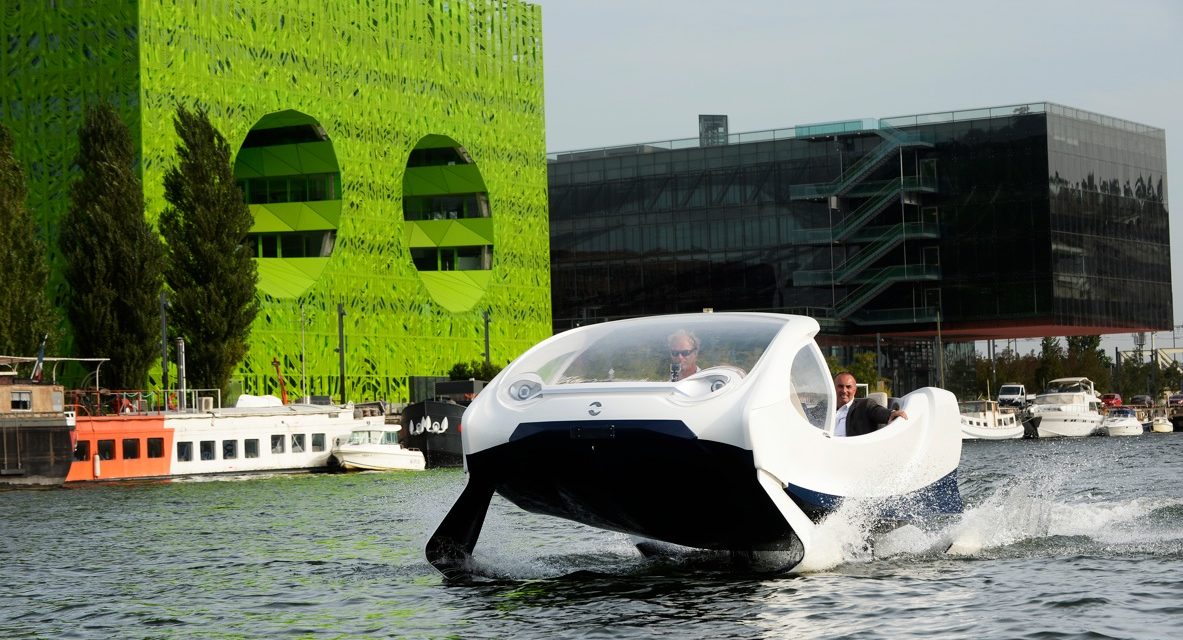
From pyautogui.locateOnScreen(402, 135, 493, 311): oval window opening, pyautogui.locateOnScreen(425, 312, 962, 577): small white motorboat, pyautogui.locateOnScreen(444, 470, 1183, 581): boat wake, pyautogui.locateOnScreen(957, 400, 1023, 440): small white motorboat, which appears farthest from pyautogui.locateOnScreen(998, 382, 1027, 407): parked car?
pyautogui.locateOnScreen(425, 312, 962, 577): small white motorboat

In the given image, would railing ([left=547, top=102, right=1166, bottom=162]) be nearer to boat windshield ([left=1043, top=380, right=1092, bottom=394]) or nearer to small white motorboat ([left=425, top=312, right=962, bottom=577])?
boat windshield ([left=1043, top=380, right=1092, bottom=394])

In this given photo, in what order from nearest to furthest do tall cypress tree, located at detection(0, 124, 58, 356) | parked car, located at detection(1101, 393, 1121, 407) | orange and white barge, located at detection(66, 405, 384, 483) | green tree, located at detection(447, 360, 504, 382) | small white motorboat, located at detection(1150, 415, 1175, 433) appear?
1. orange and white barge, located at detection(66, 405, 384, 483)
2. tall cypress tree, located at detection(0, 124, 58, 356)
3. green tree, located at detection(447, 360, 504, 382)
4. small white motorboat, located at detection(1150, 415, 1175, 433)
5. parked car, located at detection(1101, 393, 1121, 407)

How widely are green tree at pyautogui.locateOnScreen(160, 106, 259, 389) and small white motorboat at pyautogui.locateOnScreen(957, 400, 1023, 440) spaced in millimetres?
37335

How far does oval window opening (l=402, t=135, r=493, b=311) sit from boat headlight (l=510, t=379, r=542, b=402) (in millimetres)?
68557

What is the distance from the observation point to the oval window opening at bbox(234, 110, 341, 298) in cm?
7606

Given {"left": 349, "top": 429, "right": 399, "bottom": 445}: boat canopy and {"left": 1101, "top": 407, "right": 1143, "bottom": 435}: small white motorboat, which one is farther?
{"left": 1101, "top": 407, "right": 1143, "bottom": 435}: small white motorboat

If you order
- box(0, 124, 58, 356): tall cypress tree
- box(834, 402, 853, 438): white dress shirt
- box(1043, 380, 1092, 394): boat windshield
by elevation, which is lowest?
box(1043, 380, 1092, 394): boat windshield

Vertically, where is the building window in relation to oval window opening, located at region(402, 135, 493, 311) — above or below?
below

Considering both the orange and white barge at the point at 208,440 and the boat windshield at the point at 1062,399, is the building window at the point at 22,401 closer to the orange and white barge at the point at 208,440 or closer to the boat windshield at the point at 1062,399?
the orange and white barge at the point at 208,440

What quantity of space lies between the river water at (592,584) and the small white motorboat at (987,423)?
59439mm

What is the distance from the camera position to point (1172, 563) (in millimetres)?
17281

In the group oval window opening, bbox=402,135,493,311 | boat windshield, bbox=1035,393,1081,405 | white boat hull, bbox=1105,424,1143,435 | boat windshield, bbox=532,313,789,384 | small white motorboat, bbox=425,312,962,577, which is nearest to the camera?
small white motorboat, bbox=425,312,962,577

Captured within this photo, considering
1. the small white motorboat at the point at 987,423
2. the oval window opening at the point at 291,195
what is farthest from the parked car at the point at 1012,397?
the oval window opening at the point at 291,195

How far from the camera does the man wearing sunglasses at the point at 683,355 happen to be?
1541 centimetres
